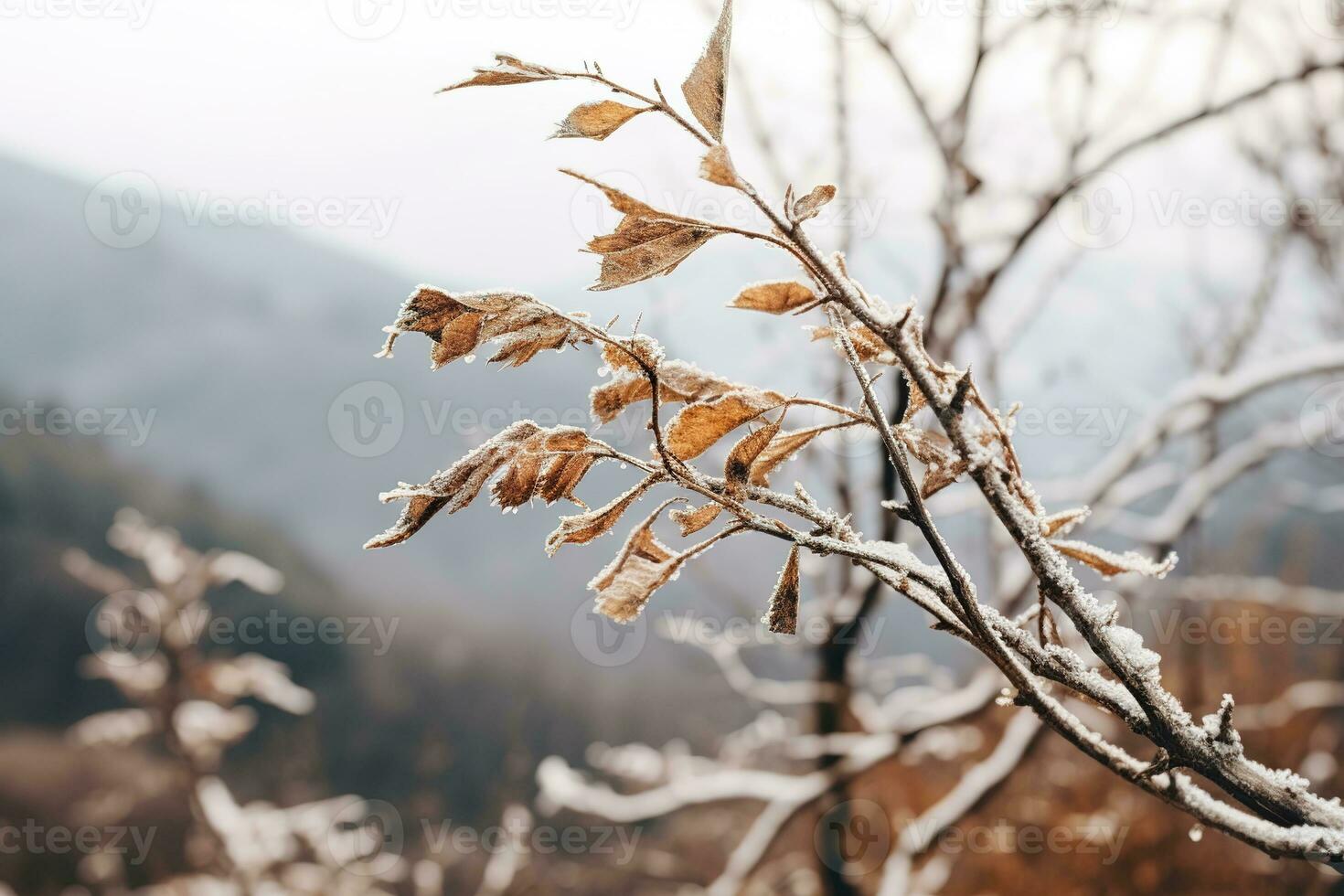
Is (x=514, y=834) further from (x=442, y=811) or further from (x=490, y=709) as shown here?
(x=490, y=709)

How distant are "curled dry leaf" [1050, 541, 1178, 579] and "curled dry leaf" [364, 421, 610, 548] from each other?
29 cm

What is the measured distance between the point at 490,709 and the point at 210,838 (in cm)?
576

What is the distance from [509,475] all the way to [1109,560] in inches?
14.9

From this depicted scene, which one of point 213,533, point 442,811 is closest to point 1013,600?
point 442,811

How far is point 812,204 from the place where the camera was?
350 millimetres

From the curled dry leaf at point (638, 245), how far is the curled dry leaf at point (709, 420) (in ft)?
0.24

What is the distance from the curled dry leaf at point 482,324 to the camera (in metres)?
0.36

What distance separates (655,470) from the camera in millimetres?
374

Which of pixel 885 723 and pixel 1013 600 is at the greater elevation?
pixel 1013 600
